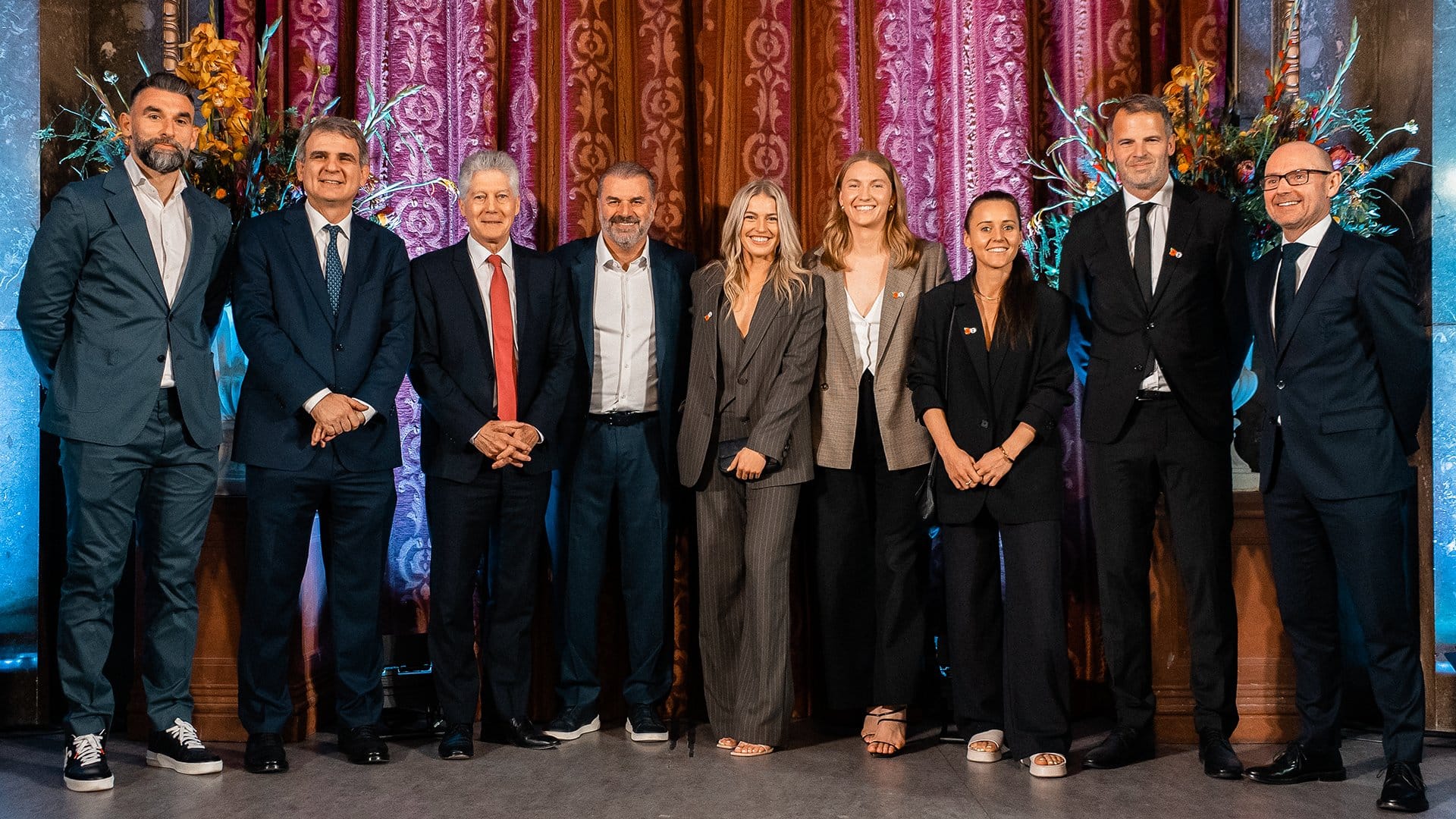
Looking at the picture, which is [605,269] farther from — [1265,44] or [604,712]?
[1265,44]

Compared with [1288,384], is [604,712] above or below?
below

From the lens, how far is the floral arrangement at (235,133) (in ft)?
12.4

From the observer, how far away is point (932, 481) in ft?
11.9

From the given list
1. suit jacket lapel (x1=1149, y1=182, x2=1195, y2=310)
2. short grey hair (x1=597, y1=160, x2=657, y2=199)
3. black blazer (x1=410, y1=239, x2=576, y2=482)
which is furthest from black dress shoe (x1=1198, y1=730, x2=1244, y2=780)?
short grey hair (x1=597, y1=160, x2=657, y2=199)

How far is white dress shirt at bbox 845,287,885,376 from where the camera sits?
12.2 feet

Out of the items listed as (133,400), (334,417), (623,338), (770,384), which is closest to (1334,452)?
(770,384)

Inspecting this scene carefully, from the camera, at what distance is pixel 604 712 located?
4172mm

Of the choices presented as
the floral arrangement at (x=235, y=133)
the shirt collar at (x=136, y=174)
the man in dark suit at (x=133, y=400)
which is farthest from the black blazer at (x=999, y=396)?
the shirt collar at (x=136, y=174)

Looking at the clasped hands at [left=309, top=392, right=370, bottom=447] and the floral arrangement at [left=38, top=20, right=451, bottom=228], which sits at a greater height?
the floral arrangement at [left=38, top=20, right=451, bottom=228]

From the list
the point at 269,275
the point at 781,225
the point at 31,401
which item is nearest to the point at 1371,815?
the point at 781,225

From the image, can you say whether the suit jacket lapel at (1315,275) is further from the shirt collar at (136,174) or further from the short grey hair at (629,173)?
the shirt collar at (136,174)

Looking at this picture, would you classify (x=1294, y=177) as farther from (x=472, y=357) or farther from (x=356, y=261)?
(x=356, y=261)

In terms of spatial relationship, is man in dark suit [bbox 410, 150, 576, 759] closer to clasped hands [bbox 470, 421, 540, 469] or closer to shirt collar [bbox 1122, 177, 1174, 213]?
clasped hands [bbox 470, 421, 540, 469]

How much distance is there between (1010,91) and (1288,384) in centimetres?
154
